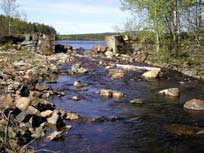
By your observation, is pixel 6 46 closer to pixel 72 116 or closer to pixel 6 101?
pixel 6 101

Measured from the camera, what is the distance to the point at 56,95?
66.3 feet

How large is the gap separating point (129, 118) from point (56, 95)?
567 cm

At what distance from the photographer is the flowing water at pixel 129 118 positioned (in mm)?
12117

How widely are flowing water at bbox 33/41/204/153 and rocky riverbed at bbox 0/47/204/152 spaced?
0.14m

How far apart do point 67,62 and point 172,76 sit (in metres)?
11.6

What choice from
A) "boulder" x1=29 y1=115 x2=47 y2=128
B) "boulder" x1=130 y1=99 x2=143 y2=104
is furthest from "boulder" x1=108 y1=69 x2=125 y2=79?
"boulder" x1=29 y1=115 x2=47 y2=128

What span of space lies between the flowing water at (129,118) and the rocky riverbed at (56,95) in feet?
0.47

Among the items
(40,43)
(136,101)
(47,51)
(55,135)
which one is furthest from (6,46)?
(55,135)

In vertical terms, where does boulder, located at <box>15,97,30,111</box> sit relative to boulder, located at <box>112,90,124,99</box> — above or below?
above

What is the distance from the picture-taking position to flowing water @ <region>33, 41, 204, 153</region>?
12.1 meters

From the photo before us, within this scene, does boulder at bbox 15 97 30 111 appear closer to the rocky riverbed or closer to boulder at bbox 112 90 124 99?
the rocky riverbed

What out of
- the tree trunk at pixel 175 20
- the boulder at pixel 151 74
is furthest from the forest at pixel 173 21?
the boulder at pixel 151 74

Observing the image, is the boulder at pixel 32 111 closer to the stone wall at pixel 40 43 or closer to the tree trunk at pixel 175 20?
the tree trunk at pixel 175 20

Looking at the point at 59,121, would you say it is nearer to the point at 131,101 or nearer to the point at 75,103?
the point at 75,103
